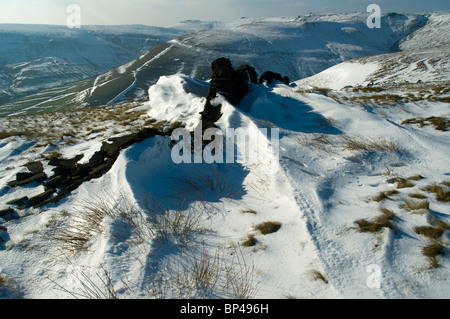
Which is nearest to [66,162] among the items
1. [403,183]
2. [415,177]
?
[403,183]

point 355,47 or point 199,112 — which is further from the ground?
point 355,47

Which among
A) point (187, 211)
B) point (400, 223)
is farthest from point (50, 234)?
point (400, 223)

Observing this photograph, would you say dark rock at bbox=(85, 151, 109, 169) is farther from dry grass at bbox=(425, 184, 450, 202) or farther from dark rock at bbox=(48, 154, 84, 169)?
dry grass at bbox=(425, 184, 450, 202)

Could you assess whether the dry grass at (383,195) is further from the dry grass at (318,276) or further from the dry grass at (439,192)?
the dry grass at (318,276)

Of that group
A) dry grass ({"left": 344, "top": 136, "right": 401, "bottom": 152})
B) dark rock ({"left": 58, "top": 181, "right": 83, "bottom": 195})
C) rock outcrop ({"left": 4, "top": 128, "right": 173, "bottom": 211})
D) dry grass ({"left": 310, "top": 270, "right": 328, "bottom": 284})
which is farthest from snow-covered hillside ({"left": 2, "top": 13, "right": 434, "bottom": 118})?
dry grass ({"left": 310, "top": 270, "right": 328, "bottom": 284})

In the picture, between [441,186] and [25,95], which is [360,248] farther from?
[25,95]

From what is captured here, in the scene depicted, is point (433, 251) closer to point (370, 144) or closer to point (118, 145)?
point (370, 144)
